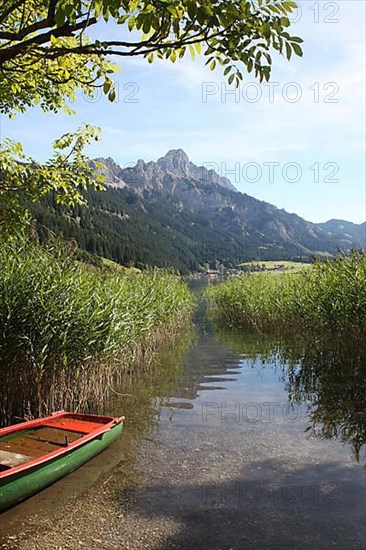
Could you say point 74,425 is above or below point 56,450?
below

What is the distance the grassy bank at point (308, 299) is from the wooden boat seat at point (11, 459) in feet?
35.2

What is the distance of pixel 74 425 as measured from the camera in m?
8.89

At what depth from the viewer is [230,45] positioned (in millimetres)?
4113

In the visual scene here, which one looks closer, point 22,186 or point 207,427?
point 22,186

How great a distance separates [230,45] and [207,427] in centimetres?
881

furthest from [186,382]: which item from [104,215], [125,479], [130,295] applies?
[104,215]

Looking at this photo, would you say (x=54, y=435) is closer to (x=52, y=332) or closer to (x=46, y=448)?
(x=46, y=448)

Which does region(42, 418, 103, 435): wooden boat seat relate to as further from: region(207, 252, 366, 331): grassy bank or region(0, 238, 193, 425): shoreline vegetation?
region(207, 252, 366, 331): grassy bank

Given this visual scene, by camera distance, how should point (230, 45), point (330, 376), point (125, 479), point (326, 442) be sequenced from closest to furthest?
point (230, 45), point (125, 479), point (326, 442), point (330, 376)

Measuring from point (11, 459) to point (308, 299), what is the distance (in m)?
14.0

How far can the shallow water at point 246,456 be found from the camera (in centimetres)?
649

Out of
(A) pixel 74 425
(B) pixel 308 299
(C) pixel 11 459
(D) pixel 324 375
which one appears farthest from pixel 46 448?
(B) pixel 308 299

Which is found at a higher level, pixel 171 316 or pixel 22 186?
pixel 22 186

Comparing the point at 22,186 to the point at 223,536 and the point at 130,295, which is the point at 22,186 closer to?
the point at 130,295
